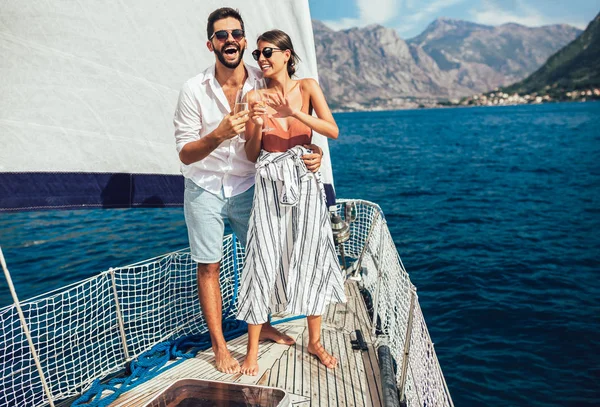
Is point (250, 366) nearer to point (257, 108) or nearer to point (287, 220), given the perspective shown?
point (287, 220)

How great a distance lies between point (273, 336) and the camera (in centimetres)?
374

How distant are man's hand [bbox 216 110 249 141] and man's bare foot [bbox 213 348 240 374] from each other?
173cm

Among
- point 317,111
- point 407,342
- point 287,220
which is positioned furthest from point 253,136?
point 407,342

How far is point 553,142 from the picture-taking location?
41125 millimetres

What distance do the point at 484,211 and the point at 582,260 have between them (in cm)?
628

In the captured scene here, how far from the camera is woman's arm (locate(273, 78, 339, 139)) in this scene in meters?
2.66

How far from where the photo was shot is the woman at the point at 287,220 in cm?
297

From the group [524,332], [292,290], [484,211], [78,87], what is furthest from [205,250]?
[484,211]

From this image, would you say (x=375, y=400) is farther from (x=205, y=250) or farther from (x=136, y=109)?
(x=136, y=109)

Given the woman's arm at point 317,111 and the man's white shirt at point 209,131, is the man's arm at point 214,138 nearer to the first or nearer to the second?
the man's white shirt at point 209,131

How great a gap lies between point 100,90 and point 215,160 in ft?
3.20

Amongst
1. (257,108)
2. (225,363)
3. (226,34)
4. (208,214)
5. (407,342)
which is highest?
(226,34)

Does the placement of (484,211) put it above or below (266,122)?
below

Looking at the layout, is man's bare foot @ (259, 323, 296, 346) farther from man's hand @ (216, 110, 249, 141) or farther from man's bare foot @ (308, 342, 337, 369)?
man's hand @ (216, 110, 249, 141)
